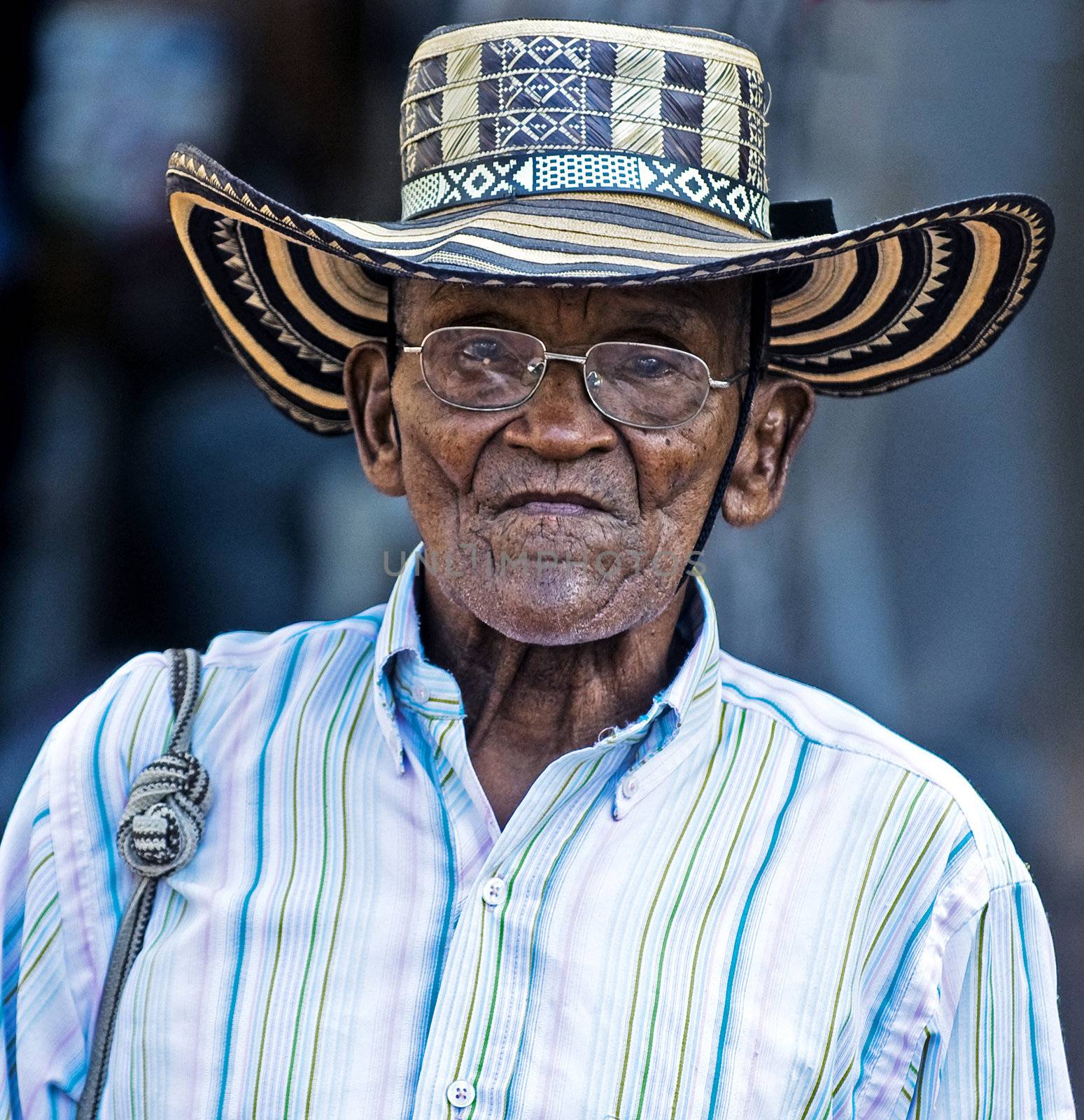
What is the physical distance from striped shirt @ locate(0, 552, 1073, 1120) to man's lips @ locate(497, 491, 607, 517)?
28 cm

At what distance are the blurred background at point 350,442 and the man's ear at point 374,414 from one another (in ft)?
5.42

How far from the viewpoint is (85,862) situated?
1.95 metres

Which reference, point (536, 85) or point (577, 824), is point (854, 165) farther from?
point (577, 824)

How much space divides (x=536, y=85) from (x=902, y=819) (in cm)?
116

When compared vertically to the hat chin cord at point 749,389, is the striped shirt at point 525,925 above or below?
below

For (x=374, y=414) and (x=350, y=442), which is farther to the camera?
(x=350, y=442)

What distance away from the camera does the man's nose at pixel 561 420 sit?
1885 mm

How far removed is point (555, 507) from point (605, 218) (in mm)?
405

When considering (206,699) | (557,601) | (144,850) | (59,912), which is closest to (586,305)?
(557,601)

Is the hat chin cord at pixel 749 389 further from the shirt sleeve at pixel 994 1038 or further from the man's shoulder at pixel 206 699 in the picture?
the shirt sleeve at pixel 994 1038

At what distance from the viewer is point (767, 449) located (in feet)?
7.27

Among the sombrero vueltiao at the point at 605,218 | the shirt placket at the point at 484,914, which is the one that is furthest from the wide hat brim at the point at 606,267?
the shirt placket at the point at 484,914

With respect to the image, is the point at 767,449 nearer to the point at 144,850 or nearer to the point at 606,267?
the point at 606,267

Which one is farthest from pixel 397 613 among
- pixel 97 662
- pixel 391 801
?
pixel 97 662
